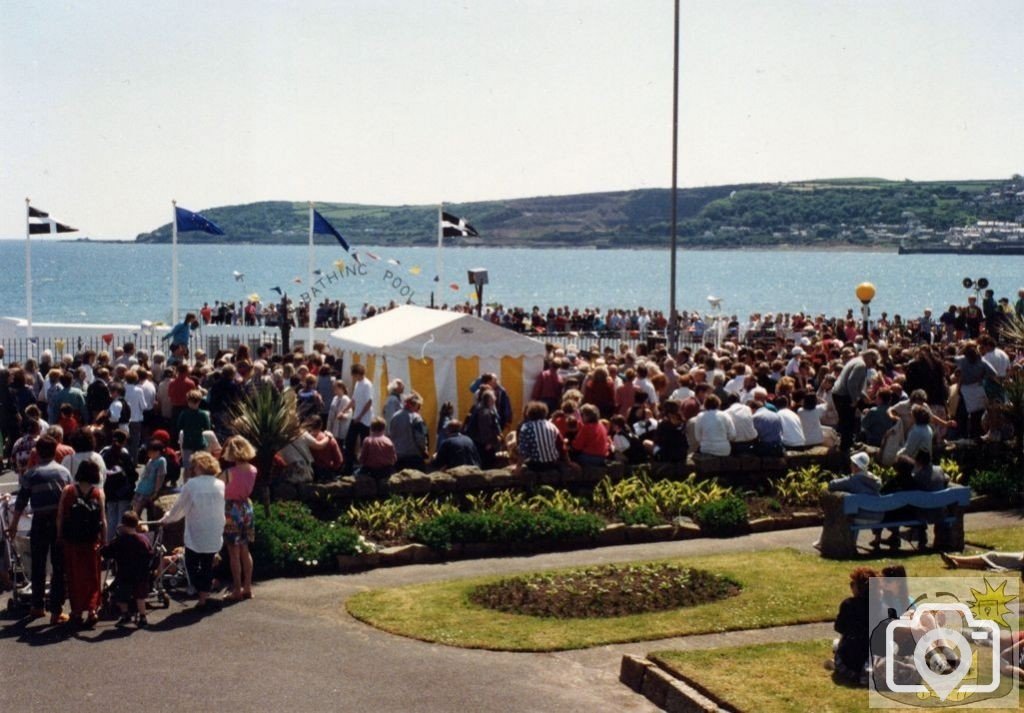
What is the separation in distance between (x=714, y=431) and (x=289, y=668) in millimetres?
7673

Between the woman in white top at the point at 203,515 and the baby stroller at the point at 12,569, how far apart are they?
1.34 metres

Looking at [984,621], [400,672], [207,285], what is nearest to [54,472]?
[400,672]

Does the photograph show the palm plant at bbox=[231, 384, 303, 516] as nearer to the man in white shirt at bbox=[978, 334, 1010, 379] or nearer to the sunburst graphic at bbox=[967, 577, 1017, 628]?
the sunburst graphic at bbox=[967, 577, 1017, 628]

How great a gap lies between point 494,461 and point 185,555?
5181 mm

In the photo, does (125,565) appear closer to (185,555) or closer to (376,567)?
(185,555)

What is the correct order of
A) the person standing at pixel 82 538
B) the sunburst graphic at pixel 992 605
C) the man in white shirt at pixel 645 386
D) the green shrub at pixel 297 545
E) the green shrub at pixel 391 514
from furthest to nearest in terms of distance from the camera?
the man in white shirt at pixel 645 386
the green shrub at pixel 391 514
the green shrub at pixel 297 545
the person standing at pixel 82 538
the sunburst graphic at pixel 992 605

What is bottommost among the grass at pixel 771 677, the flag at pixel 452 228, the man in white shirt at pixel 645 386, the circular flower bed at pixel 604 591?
the circular flower bed at pixel 604 591

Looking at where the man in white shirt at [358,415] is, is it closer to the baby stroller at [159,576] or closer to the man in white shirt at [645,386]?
the man in white shirt at [645,386]

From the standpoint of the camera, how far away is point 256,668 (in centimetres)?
991

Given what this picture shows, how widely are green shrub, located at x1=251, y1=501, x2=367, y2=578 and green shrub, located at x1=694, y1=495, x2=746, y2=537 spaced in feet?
12.9

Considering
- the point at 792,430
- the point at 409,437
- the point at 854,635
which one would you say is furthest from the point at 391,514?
the point at 854,635

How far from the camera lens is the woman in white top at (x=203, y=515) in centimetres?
1153

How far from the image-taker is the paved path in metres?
9.23

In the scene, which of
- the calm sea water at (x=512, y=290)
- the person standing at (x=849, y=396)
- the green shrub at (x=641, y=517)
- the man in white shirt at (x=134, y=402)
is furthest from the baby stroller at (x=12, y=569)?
the calm sea water at (x=512, y=290)
